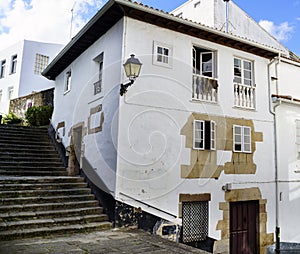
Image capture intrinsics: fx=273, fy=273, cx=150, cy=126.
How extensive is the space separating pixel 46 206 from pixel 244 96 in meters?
6.62

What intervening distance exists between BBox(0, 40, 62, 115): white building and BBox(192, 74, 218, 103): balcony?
16823 millimetres

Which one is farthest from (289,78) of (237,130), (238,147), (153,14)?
(153,14)

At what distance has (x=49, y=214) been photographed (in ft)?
19.6

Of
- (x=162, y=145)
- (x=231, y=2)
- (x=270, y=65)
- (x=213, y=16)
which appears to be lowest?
(x=162, y=145)

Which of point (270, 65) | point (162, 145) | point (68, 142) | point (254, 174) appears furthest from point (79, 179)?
point (270, 65)

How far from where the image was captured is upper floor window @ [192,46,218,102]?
26.3 ft

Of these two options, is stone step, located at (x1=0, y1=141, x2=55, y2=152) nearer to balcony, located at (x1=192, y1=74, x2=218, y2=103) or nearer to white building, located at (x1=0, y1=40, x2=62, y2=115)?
balcony, located at (x1=192, y1=74, x2=218, y2=103)

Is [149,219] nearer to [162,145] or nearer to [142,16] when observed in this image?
[162,145]

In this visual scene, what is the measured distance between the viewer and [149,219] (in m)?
6.48

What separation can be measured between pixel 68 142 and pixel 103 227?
424 centimetres

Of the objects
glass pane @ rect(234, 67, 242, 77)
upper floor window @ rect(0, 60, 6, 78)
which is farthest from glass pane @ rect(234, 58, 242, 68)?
upper floor window @ rect(0, 60, 6, 78)

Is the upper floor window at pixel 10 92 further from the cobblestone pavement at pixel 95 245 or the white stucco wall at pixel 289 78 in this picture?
the white stucco wall at pixel 289 78

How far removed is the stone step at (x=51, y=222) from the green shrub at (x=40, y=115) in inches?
316

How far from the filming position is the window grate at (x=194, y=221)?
7.26 metres
